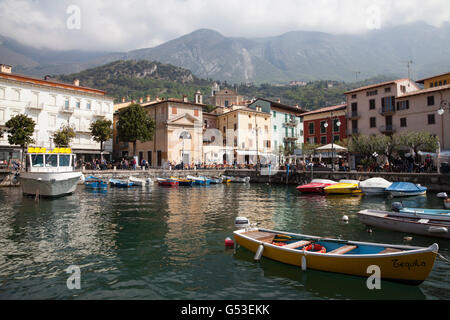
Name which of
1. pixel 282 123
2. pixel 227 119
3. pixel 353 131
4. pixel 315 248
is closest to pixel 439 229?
pixel 315 248

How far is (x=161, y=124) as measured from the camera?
165 feet

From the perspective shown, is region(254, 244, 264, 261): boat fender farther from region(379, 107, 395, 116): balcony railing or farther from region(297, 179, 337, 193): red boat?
region(379, 107, 395, 116): balcony railing

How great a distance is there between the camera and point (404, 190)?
24109 millimetres

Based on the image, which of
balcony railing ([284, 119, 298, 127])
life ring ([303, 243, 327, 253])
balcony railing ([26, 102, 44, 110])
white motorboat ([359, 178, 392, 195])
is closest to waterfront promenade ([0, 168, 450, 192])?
white motorboat ([359, 178, 392, 195])

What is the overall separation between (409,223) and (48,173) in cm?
2351

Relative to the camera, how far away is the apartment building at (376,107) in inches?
1656

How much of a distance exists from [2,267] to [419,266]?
11256mm

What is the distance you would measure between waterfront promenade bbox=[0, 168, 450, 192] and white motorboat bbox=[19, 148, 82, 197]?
14.4 m

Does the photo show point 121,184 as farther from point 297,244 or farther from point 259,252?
point 297,244

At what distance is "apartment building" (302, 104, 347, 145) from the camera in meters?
50.0

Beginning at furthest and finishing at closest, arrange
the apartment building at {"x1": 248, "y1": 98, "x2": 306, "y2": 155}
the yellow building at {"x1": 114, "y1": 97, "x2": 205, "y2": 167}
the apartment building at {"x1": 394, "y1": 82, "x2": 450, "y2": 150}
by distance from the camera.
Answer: the apartment building at {"x1": 248, "y1": 98, "x2": 306, "y2": 155}, the yellow building at {"x1": 114, "y1": 97, "x2": 205, "y2": 167}, the apartment building at {"x1": 394, "y1": 82, "x2": 450, "y2": 150}

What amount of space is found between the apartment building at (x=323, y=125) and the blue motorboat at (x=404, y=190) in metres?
24.5

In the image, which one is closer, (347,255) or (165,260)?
(347,255)
